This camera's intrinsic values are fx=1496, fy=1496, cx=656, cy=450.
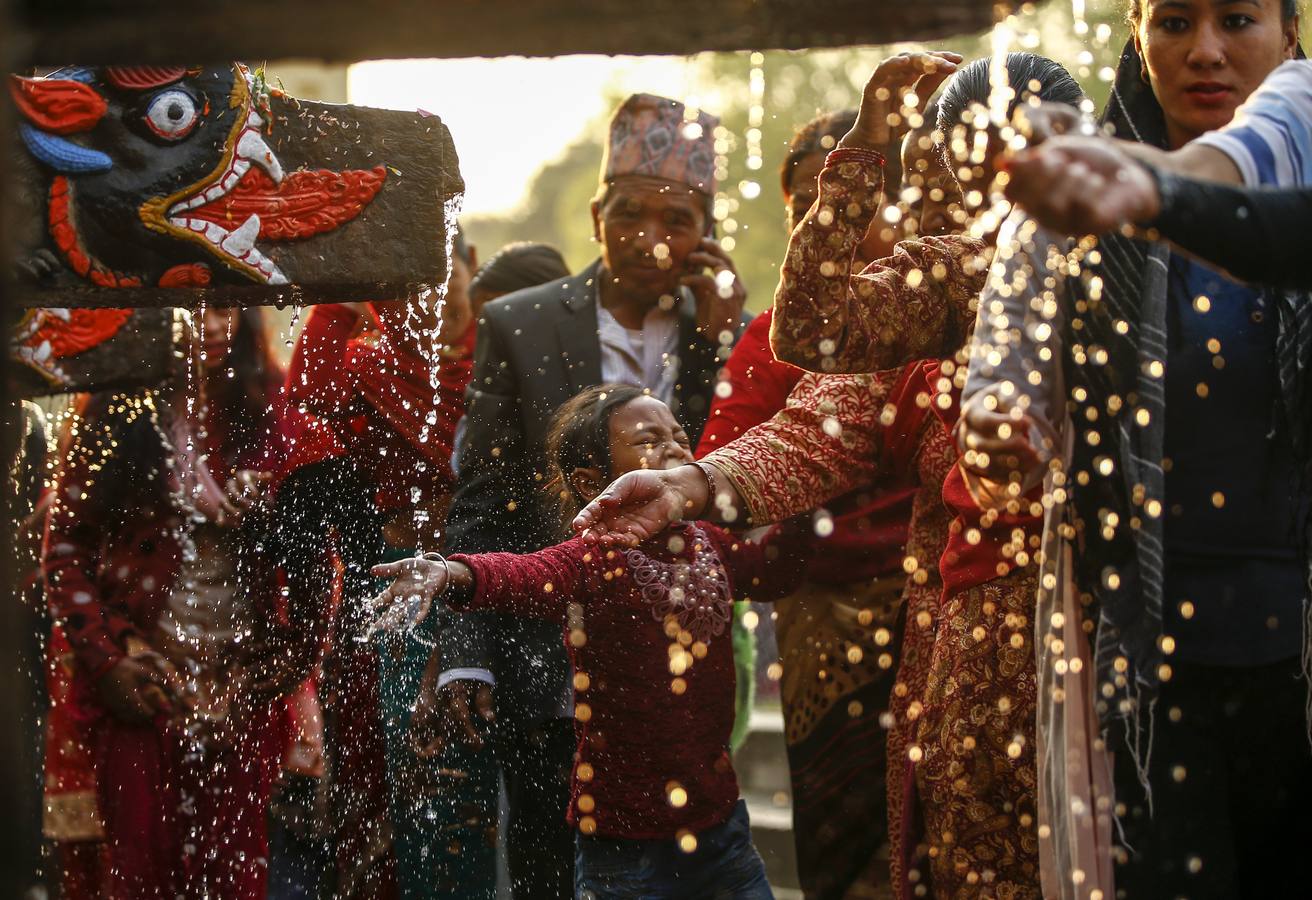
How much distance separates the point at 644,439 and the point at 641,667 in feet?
2.09

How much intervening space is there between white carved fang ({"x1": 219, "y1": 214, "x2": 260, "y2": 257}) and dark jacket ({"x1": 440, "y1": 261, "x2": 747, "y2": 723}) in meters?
1.36

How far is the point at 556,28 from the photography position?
75.8 inches

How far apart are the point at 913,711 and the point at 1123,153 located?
165cm

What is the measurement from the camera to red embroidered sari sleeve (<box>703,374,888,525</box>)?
3.72m

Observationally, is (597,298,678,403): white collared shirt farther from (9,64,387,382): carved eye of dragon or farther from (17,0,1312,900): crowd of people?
(9,64,387,382): carved eye of dragon

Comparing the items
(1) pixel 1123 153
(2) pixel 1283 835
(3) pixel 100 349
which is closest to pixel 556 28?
(1) pixel 1123 153

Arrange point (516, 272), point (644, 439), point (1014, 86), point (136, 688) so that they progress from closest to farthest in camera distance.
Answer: point (1014, 86)
point (644, 439)
point (136, 688)
point (516, 272)

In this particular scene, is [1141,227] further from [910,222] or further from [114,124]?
[114,124]

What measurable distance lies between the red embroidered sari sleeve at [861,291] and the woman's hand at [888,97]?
0.07 metres

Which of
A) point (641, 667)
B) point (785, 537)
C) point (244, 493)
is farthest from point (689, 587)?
point (244, 493)

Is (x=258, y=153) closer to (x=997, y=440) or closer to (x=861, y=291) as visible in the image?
(x=861, y=291)

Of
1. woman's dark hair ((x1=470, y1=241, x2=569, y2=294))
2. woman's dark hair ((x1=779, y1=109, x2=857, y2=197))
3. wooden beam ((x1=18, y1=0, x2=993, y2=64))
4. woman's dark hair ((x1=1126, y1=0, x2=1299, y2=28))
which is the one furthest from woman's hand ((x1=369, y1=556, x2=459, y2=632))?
woman's dark hair ((x1=470, y1=241, x2=569, y2=294))

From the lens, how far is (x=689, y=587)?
4000 millimetres

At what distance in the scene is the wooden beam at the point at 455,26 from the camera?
1.79 m
